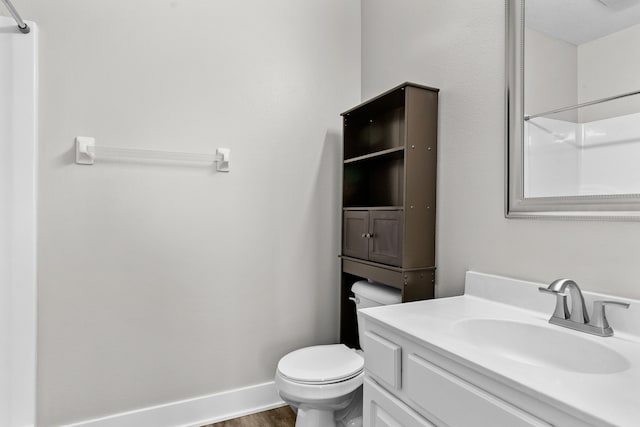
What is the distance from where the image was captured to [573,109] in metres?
1.12

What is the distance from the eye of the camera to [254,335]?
A: 195 centimetres

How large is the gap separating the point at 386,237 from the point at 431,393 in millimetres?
806

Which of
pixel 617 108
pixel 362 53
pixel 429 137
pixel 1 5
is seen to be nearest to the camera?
pixel 617 108

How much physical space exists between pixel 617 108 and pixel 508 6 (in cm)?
56

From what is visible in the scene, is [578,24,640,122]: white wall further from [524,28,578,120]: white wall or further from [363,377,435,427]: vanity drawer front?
[363,377,435,427]: vanity drawer front

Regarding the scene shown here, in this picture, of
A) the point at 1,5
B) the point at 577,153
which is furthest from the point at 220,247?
the point at 577,153

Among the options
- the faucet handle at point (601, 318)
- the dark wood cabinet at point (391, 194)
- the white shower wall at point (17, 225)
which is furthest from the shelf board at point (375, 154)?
the white shower wall at point (17, 225)

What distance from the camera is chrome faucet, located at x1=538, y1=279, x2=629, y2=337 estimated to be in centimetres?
96

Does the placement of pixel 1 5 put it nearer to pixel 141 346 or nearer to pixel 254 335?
pixel 141 346

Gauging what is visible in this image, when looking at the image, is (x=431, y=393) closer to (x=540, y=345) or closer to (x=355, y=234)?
(x=540, y=345)

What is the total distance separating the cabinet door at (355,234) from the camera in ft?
→ 5.96

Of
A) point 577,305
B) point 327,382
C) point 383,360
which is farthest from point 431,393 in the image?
point 327,382

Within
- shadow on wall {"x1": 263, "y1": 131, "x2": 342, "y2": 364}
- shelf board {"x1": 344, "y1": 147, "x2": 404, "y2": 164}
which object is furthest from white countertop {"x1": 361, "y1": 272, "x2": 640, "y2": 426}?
shadow on wall {"x1": 263, "y1": 131, "x2": 342, "y2": 364}

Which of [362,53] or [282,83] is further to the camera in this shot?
[362,53]
